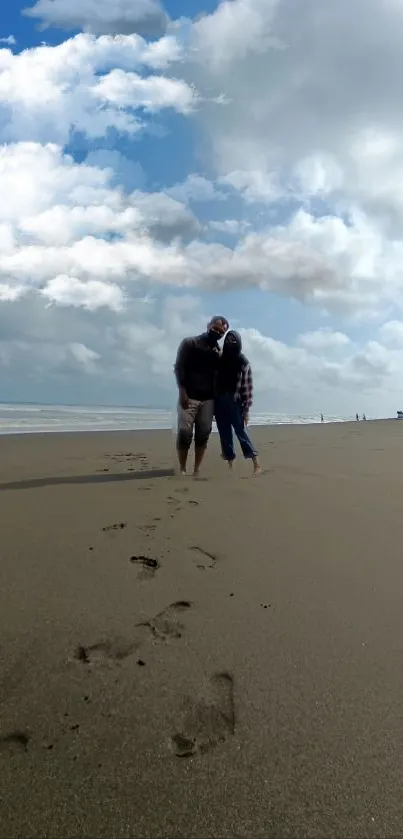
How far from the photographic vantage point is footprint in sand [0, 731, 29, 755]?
1.51 metres

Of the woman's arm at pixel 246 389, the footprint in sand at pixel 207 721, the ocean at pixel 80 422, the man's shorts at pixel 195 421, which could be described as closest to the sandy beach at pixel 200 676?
the footprint in sand at pixel 207 721

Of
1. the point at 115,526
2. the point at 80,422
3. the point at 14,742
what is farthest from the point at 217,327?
the point at 80,422

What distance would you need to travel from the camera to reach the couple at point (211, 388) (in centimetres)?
618

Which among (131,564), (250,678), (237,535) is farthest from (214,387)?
(250,678)

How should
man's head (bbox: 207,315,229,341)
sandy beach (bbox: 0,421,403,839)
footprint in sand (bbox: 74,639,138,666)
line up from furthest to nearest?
man's head (bbox: 207,315,229,341)
footprint in sand (bbox: 74,639,138,666)
sandy beach (bbox: 0,421,403,839)

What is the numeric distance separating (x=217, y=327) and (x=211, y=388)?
744 mm

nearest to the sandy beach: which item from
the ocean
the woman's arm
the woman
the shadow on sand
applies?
the shadow on sand

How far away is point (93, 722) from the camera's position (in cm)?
162

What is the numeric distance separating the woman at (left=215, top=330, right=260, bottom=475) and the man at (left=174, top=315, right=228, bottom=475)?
0.33ft

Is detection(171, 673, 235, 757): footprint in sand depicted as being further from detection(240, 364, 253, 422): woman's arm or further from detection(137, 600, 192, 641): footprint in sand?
detection(240, 364, 253, 422): woman's arm

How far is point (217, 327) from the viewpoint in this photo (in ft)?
20.2

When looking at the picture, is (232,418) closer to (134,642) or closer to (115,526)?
(115,526)

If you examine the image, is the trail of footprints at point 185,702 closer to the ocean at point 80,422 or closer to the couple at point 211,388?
the couple at point 211,388

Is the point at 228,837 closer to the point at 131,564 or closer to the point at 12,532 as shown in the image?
the point at 131,564
